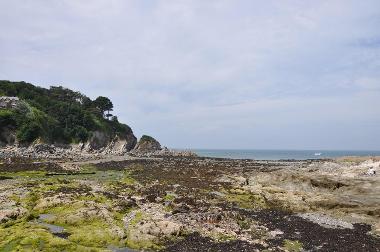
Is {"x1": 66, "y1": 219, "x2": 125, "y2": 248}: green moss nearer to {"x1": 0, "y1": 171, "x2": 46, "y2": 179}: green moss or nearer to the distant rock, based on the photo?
{"x1": 0, "y1": 171, "x2": 46, "y2": 179}: green moss

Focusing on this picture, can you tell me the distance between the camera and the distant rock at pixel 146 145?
6489 inches

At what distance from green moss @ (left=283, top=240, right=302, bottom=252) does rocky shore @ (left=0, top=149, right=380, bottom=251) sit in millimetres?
78

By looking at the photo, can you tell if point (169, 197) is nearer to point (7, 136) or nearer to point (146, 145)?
point (7, 136)

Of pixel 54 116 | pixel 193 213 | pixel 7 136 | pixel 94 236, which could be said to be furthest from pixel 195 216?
pixel 54 116

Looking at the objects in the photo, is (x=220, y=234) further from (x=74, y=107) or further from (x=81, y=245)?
(x=74, y=107)

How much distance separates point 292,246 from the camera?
2572cm

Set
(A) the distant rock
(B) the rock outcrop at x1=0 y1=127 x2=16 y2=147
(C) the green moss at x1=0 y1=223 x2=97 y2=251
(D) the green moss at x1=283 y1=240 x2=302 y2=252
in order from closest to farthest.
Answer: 1. (C) the green moss at x1=0 y1=223 x2=97 y2=251
2. (D) the green moss at x1=283 y1=240 x2=302 y2=252
3. (B) the rock outcrop at x1=0 y1=127 x2=16 y2=147
4. (A) the distant rock

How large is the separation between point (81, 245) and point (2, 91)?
370ft

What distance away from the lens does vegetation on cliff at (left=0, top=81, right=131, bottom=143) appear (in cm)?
10606

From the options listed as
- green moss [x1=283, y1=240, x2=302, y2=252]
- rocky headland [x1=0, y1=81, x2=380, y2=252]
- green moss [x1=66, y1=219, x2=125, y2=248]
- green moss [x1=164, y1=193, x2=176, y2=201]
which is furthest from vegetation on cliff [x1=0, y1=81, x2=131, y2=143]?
green moss [x1=283, y1=240, x2=302, y2=252]

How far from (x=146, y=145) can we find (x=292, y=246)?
14463cm

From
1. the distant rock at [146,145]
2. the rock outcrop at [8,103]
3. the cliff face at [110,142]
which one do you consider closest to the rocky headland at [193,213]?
the rock outcrop at [8,103]

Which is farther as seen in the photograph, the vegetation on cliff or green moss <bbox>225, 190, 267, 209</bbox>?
the vegetation on cliff

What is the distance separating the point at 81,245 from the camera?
2377cm
